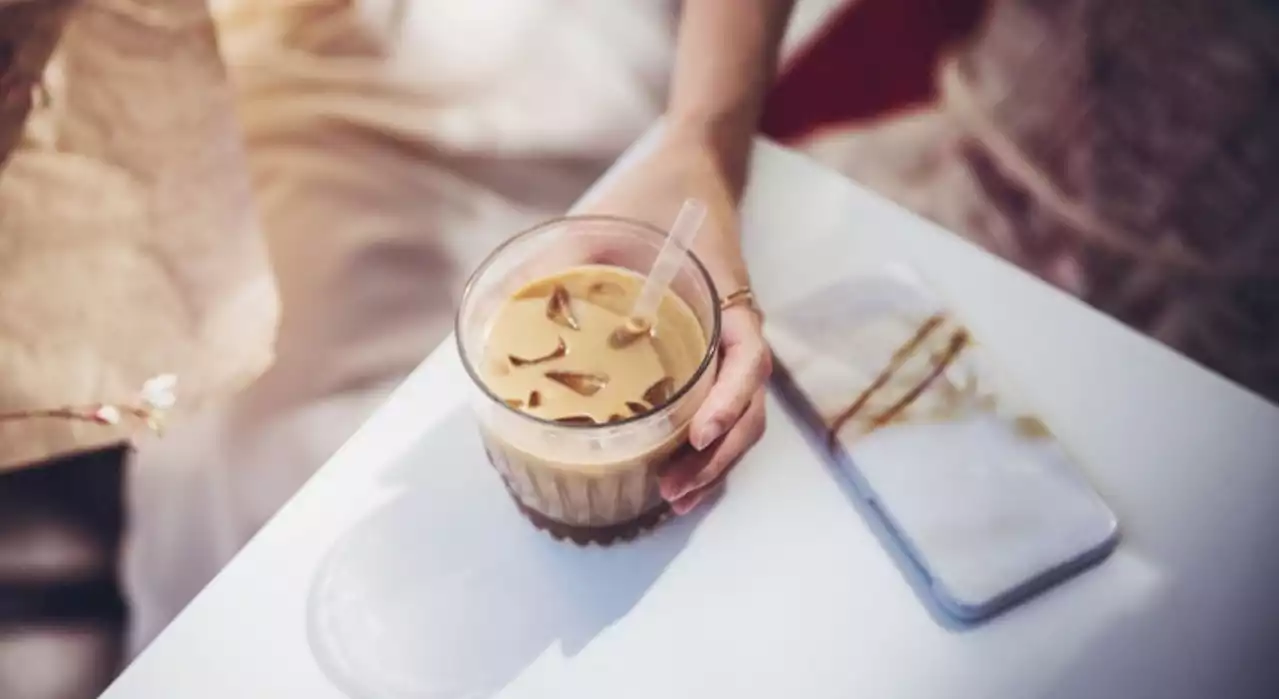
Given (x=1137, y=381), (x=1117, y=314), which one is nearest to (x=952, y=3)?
(x=1117, y=314)

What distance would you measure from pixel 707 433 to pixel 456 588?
14 centimetres

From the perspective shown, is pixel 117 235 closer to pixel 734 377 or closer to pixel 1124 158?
pixel 734 377

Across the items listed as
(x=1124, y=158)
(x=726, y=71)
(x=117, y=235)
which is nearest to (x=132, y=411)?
(x=117, y=235)

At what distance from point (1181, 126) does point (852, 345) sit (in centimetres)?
46

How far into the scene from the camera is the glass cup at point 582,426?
18.9 inches

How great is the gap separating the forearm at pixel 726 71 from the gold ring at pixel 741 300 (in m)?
0.11

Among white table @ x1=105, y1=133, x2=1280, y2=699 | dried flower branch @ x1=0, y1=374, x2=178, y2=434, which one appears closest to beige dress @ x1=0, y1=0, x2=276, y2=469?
dried flower branch @ x1=0, y1=374, x2=178, y2=434

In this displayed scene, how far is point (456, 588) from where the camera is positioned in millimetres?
518

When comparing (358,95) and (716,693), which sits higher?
(358,95)

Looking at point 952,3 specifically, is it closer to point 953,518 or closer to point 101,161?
point 953,518

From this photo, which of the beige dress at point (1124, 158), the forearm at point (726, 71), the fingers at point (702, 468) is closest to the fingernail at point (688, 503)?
the fingers at point (702, 468)

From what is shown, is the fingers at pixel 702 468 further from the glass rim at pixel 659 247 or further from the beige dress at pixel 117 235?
the beige dress at pixel 117 235

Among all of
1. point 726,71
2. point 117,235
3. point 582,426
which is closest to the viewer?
point 582,426

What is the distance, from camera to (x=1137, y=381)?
1.88 ft
